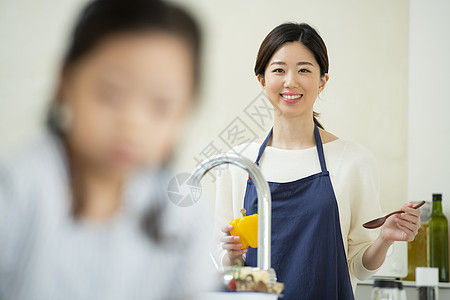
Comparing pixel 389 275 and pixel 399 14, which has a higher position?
pixel 399 14

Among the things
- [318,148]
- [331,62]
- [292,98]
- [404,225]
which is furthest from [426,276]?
[331,62]

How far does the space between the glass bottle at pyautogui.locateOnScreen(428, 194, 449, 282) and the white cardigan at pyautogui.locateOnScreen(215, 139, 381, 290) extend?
572 millimetres

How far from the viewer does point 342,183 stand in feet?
4.75

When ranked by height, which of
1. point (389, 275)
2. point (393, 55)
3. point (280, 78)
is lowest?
point (389, 275)

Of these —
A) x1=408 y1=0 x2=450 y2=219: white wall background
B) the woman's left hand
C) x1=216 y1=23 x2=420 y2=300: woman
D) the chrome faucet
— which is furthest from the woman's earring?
x1=408 y1=0 x2=450 y2=219: white wall background

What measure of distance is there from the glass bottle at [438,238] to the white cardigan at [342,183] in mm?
572

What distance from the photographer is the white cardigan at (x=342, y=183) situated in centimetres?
143

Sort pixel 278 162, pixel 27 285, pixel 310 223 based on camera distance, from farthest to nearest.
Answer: pixel 278 162
pixel 310 223
pixel 27 285

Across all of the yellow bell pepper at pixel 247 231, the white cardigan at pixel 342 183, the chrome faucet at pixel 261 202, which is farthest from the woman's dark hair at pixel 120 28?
the white cardigan at pixel 342 183

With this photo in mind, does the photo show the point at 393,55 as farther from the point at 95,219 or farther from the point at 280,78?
the point at 95,219

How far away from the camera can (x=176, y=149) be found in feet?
1.34

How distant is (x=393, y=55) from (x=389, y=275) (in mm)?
951

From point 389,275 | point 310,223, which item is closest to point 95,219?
point 310,223

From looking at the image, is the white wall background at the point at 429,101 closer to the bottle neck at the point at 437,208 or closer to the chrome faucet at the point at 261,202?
the bottle neck at the point at 437,208
